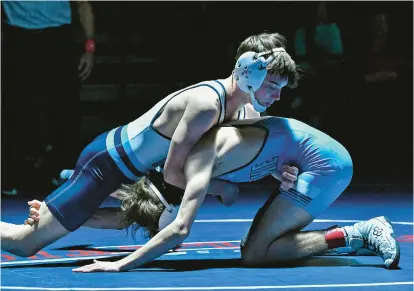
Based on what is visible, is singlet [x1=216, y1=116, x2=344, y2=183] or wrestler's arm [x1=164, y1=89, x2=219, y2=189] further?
singlet [x1=216, y1=116, x2=344, y2=183]

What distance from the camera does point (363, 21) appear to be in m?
10.7

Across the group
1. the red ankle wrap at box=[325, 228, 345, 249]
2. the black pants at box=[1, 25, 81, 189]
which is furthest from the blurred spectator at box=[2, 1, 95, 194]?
the red ankle wrap at box=[325, 228, 345, 249]

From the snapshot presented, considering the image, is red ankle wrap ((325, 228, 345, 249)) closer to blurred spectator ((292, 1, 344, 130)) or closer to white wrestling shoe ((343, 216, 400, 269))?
white wrestling shoe ((343, 216, 400, 269))

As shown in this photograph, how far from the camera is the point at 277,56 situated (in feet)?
16.0

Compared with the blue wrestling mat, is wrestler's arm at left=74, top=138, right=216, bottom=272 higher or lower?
higher

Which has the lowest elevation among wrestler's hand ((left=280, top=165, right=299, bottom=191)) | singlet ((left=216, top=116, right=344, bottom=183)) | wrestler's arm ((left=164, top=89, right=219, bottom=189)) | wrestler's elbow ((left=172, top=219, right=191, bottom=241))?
wrestler's elbow ((left=172, top=219, right=191, bottom=241))

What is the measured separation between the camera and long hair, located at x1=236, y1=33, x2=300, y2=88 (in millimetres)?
4875

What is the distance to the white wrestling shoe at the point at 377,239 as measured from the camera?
4766 millimetres

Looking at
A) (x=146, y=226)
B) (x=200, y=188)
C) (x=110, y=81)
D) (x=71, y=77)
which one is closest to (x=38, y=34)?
(x=71, y=77)

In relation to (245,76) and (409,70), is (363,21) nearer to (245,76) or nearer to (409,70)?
(409,70)

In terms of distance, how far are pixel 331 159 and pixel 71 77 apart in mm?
3672

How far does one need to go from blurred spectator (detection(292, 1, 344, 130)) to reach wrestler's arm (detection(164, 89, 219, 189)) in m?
5.27

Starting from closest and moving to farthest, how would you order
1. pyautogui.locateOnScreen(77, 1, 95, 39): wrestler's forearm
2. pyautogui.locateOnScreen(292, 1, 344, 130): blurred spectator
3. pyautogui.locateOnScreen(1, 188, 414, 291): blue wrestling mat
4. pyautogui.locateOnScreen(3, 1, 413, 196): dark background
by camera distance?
1. pyautogui.locateOnScreen(1, 188, 414, 291): blue wrestling mat
2. pyautogui.locateOnScreen(77, 1, 95, 39): wrestler's forearm
3. pyautogui.locateOnScreen(292, 1, 344, 130): blurred spectator
4. pyautogui.locateOnScreen(3, 1, 413, 196): dark background

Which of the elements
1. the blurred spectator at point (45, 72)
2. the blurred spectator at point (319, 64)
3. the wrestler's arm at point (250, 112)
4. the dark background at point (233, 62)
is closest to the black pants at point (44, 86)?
the blurred spectator at point (45, 72)
